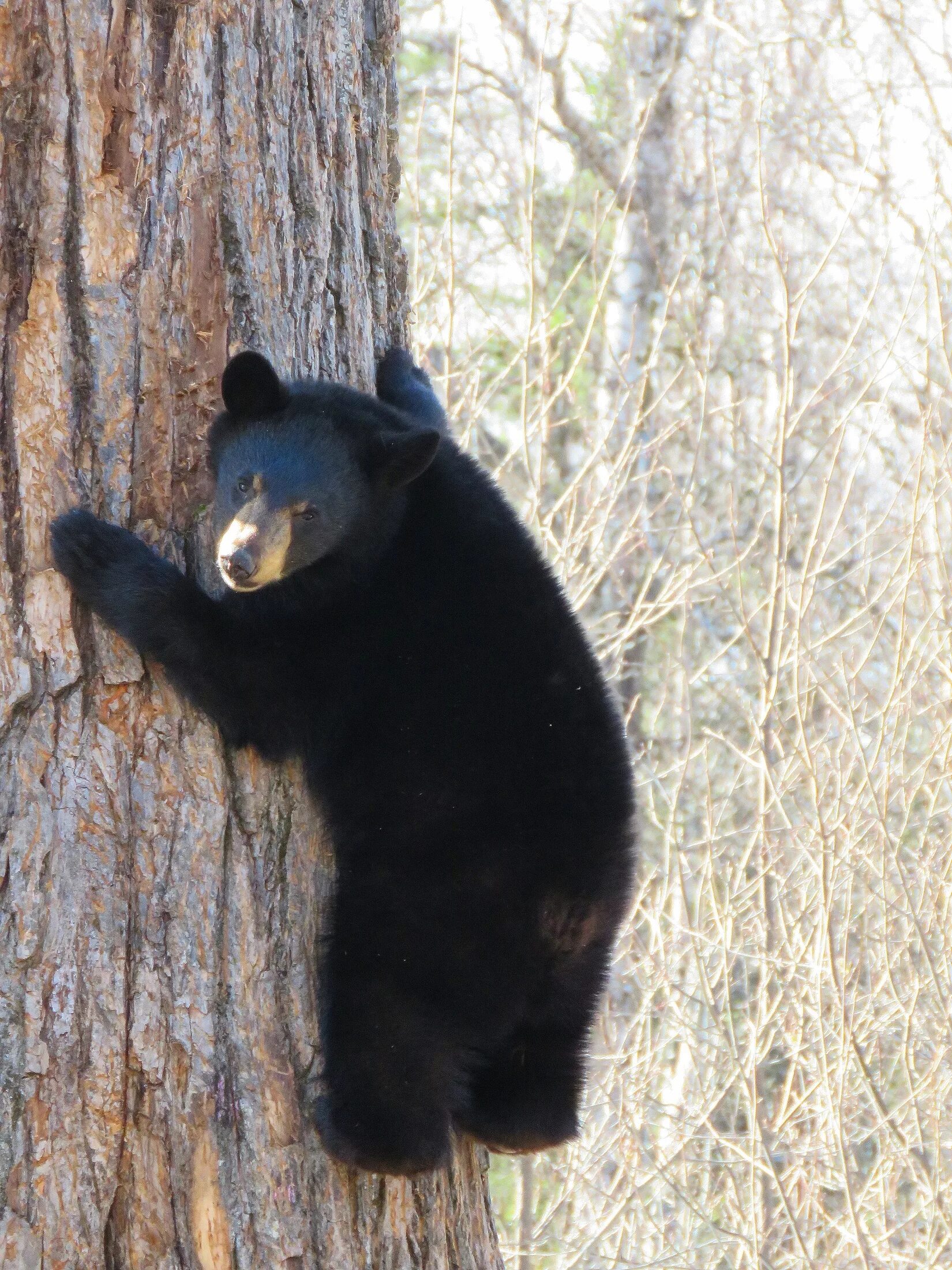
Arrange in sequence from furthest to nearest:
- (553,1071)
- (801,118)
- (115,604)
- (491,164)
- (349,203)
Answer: (491,164)
(801,118)
(349,203)
(553,1071)
(115,604)

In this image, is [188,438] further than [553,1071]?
No

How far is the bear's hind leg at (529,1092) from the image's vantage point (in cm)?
350

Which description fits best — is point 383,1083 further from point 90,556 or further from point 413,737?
point 90,556

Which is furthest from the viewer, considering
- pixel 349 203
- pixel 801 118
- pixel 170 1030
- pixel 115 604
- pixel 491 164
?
pixel 491 164

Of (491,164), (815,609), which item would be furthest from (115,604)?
(491,164)

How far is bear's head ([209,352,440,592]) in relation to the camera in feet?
10.7

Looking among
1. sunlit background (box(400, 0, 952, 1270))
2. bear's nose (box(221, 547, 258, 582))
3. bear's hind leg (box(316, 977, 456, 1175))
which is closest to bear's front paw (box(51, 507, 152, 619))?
bear's nose (box(221, 547, 258, 582))

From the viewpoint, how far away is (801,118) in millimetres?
12070

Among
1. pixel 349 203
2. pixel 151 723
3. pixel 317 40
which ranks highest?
pixel 317 40

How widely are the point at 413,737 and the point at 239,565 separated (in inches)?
26.3

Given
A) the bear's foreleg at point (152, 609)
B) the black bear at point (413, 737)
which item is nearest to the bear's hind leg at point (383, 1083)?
the black bear at point (413, 737)

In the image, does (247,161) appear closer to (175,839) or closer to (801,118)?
A: (175,839)

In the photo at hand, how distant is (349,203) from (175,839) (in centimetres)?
187

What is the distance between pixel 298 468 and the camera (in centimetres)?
355
